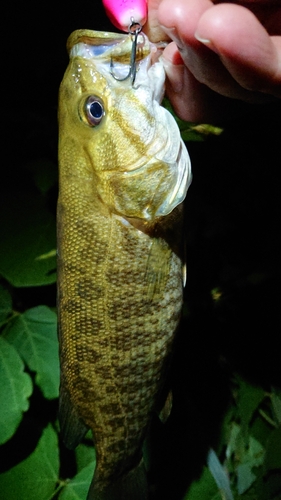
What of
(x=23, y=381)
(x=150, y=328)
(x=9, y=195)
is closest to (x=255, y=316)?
(x=150, y=328)

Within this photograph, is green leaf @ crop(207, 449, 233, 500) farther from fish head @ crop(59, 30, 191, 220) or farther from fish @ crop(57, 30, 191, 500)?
fish head @ crop(59, 30, 191, 220)

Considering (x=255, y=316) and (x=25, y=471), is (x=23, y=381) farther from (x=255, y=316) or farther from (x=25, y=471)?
(x=255, y=316)

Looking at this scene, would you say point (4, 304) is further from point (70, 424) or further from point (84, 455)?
point (84, 455)

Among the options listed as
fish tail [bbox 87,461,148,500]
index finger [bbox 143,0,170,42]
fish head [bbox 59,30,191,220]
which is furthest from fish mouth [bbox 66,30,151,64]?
fish tail [bbox 87,461,148,500]

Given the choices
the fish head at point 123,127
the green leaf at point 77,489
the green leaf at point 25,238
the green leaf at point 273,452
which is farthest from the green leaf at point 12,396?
the green leaf at point 273,452

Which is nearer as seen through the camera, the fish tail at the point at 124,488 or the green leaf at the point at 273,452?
the fish tail at the point at 124,488

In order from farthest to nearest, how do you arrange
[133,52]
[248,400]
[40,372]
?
[248,400] → [40,372] → [133,52]

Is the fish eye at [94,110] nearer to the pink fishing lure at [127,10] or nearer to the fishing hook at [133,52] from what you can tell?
the fishing hook at [133,52]

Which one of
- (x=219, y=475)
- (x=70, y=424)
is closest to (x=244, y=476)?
(x=219, y=475)
